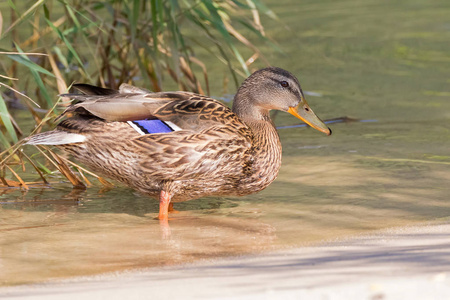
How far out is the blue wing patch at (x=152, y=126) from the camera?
429cm

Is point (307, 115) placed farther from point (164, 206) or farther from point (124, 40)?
point (124, 40)

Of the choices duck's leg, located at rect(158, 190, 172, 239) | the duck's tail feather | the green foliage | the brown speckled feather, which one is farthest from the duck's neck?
the duck's tail feather

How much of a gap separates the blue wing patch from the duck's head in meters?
0.63

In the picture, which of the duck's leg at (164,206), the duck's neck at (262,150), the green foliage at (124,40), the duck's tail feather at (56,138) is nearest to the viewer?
the duck's tail feather at (56,138)

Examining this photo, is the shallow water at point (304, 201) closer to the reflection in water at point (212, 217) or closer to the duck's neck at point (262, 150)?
the reflection in water at point (212, 217)

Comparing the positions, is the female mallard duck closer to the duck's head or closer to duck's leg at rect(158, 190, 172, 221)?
duck's leg at rect(158, 190, 172, 221)

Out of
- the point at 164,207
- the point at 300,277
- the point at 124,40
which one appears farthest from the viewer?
the point at 124,40

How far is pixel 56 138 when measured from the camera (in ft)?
14.0

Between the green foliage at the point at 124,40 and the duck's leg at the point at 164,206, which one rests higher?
Result: the green foliage at the point at 124,40

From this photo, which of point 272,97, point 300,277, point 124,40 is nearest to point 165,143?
point 272,97

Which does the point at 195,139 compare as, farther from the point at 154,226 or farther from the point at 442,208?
the point at 442,208

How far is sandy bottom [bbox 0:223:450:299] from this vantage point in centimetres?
248

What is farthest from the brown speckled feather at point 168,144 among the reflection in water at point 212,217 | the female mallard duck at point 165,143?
the reflection in water at point 212,217

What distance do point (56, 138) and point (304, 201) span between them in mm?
1409
